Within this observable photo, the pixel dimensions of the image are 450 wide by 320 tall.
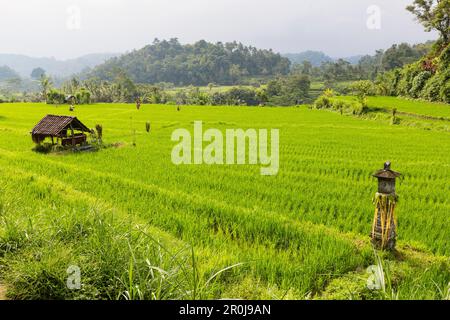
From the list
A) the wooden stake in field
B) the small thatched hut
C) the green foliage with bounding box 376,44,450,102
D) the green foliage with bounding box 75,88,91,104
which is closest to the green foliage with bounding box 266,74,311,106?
the green foliage with bounding box 376,44,450,102

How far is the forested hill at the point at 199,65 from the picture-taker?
122875 mm

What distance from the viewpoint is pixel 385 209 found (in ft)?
14.7

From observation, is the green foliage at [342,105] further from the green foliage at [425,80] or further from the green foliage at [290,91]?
the green foliage at [290,91]

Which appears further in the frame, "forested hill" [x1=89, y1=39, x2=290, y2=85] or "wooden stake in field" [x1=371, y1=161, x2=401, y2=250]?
"forested hill" [x1=89, y1=39, x2=290, y2=85]

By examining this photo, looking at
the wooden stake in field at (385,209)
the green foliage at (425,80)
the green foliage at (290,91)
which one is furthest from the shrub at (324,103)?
the wooden stake in field at (385,209)

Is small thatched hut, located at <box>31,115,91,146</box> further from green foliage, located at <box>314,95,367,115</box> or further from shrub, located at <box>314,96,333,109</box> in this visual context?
shrub, located at <box>314,96,333,109</box>

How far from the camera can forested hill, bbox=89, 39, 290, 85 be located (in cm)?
12288

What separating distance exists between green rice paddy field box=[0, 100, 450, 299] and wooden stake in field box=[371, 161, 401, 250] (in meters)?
0.23

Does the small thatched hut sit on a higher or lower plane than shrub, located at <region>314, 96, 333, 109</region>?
lower

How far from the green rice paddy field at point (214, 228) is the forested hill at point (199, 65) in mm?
106536

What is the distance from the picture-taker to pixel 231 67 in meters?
126

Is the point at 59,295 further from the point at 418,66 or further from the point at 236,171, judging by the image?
the point at 418,66

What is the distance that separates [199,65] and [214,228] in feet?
415
